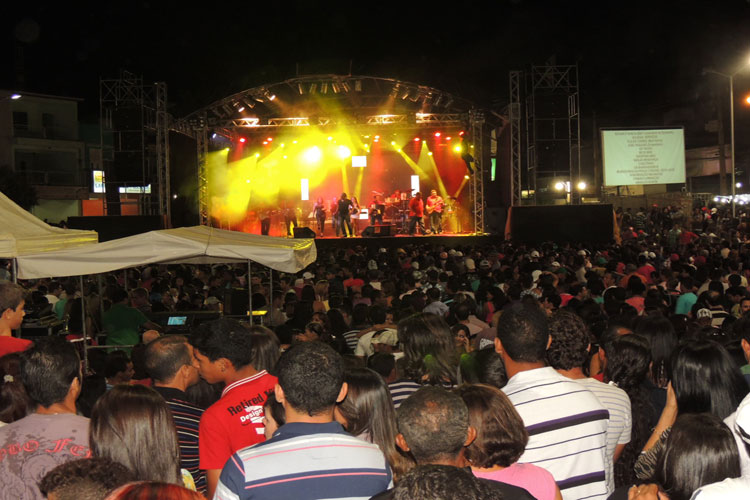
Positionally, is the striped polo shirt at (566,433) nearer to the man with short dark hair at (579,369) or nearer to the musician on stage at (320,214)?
the man with short dark hair at (579,369)

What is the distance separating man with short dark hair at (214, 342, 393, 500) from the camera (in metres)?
2.18

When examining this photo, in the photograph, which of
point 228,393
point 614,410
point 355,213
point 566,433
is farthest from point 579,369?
point 355,213

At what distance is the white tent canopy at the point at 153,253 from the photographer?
640cm

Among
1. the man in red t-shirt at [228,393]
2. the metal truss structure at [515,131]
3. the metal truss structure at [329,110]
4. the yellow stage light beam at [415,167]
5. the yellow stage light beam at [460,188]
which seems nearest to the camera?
the man in red t-shirt at [228,393]

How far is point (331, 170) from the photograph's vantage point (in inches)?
1037

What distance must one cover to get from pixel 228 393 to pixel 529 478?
1462mm

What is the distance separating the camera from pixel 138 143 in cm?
1981

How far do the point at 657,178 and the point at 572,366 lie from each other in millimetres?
22319

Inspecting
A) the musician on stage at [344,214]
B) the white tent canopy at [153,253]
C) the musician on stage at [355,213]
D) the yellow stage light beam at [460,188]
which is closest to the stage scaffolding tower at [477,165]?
the yellow stage light beam at [460,188]

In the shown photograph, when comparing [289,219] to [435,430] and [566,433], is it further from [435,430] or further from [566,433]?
[435,430]

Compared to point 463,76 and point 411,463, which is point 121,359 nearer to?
point 411,463

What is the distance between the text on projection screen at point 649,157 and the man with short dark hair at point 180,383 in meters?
22.0

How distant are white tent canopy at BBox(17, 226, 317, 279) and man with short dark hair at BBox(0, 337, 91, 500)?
143 inches

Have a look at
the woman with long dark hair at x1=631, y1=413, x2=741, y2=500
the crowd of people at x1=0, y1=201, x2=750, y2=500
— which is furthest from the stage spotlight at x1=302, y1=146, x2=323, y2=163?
the woman with long dark hair at x1=631, y1=413, x2=741, y2=500
